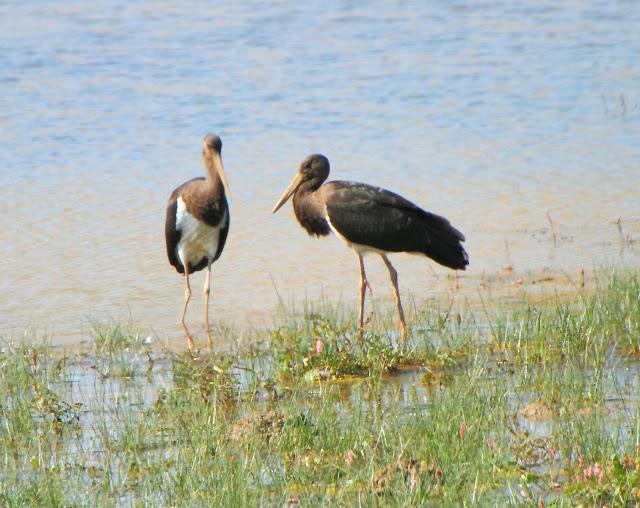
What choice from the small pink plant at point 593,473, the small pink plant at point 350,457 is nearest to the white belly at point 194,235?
the small pink plant at point 350,457

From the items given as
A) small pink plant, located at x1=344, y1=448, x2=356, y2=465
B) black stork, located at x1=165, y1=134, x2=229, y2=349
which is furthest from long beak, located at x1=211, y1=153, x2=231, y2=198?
small pink plant, located at x1=344, y1=448, x2=356, y2=465

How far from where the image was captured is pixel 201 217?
352 inches

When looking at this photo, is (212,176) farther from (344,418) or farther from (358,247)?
(344,418)

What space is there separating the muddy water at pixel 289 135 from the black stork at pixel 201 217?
1.20ft

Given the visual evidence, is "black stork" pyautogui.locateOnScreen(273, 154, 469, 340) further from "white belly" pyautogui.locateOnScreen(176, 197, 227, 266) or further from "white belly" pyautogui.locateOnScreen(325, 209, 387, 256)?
"white belly" pyautogui.locateOnScreen(176, 197, 227, 266)

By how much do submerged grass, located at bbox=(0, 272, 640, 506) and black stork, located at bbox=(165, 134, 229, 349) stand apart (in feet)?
5.11

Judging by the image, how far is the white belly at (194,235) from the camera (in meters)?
8.98

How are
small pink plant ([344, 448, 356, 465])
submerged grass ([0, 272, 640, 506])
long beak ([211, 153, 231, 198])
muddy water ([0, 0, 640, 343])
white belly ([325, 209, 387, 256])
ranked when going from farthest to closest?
muddy water ([0, 0, 640, 343]), long beak ([211, 153, 231, 198]), white belly ([325, 209, 387, 256]), small pink plant ([344, 448, 356, 465]), submerged grass ([0, 272, 640, 506])

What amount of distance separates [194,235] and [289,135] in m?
4.68

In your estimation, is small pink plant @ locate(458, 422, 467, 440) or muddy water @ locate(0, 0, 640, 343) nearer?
small pink plant @ locate(458, 422, 467, 440)

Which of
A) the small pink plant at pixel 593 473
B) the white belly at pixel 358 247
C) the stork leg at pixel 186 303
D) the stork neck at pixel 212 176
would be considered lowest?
the small pink plant at pixel 593 473

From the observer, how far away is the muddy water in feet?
31.4

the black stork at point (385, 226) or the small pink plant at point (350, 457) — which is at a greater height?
the black stork at point (385, 226)

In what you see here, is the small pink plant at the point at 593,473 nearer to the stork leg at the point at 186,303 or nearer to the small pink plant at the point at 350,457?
the small pink plant at the point at 350,457
